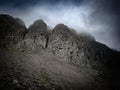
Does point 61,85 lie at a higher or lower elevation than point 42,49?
lower

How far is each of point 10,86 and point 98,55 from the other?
9459 centimetres

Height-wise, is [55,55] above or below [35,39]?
below

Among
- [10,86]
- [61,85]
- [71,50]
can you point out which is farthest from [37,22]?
[10,86]

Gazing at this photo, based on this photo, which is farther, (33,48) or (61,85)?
(33,48)

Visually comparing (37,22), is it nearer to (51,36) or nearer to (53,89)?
(51,36)

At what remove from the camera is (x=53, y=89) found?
3766cm

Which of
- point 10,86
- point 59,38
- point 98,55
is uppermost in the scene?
point 59,38

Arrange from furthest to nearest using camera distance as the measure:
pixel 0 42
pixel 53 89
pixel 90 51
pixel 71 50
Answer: pixel 90 51, pixel 71 50, pixel 0 42, pixel 53 89

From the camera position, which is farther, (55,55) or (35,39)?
(35,39)

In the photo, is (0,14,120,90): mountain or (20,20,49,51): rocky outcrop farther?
(20,20,49,51): rocky outcrop

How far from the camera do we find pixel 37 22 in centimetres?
9325

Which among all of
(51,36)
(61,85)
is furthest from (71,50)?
(61,85)

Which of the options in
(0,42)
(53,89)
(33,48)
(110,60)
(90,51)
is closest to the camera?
(53,89)

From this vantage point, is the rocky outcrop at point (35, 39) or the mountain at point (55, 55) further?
the rocky outcrop at point (35, 39)
